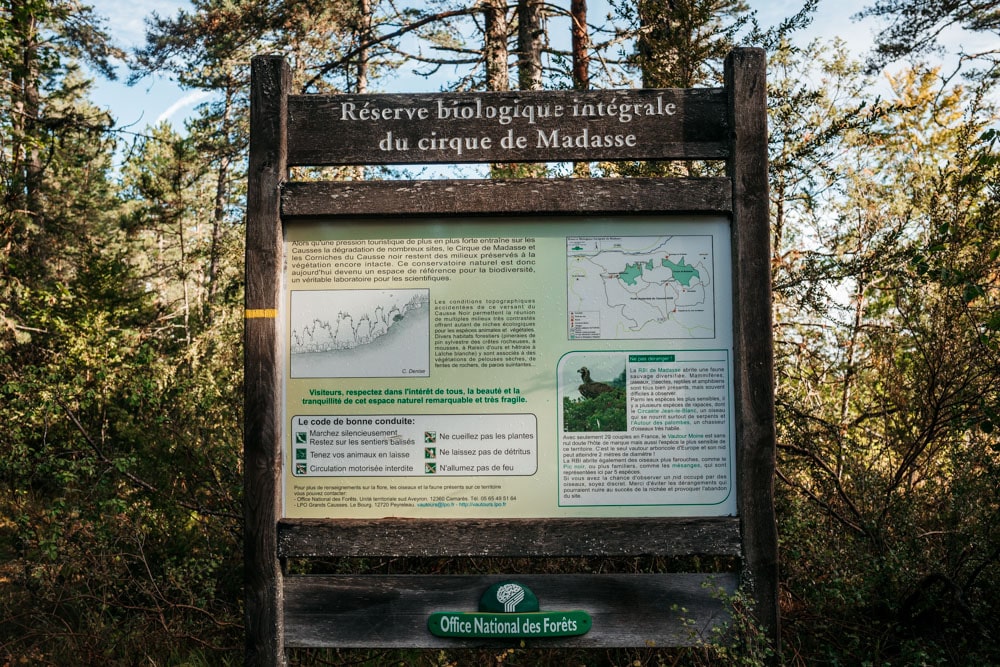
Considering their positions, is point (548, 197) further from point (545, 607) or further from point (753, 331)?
point (545, 607)

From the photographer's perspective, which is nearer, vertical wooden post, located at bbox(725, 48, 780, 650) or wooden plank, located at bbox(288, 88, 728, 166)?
vertical wooden post, located at bbox(725, 48, 780, 650)

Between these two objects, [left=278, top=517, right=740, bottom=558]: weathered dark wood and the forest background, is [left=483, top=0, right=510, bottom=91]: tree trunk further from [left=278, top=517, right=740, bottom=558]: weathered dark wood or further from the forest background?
[left=278, top=517, right=740, bottom=558]: weathered dark wood

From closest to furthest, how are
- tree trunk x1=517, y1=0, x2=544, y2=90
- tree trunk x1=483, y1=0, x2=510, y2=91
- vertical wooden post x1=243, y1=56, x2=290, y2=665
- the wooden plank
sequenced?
vertical wooden post x1=243, y1=56, x2=290, y2=665 → the wooden plank → tree trunk x1=483, y1=0, x2=510, y2=91 → tree trunk x1=517, y1=0, x2=544, y2=90

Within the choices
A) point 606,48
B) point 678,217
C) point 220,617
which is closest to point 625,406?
point 678,217

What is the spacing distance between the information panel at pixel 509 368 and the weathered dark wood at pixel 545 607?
34cm

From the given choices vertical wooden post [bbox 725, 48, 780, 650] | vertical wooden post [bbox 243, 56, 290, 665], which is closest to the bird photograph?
vertical wooden post [bbox 725, 48, 780, 650]

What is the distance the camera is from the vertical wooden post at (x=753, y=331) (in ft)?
11.3

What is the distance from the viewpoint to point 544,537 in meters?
3.42

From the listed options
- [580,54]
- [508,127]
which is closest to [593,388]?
[508,127]

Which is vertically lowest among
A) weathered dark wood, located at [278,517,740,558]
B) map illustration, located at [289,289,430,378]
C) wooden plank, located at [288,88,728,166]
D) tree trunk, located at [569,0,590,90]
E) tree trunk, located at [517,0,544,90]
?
weathered dark wood, located at [278,517,740,558]

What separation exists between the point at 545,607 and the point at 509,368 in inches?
45.9

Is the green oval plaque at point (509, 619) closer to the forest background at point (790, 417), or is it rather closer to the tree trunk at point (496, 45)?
the forest background at point (790, 417)

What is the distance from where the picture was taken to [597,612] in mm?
3471

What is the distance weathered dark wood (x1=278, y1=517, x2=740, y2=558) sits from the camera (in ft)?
11.2
